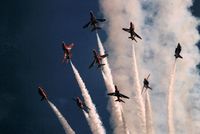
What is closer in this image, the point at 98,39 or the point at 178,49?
the point at 98,39

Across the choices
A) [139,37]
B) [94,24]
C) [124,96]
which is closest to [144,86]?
[124,96]

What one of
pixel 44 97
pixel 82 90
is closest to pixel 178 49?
pixel 82 90

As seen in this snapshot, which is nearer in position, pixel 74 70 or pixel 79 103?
pixel 74 70

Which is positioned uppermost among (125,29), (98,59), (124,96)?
(125,29)

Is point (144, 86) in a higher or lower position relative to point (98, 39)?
lower

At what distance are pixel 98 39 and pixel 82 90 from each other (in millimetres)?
21242

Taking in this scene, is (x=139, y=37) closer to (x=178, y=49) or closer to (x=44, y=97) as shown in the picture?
(x=178, y=49)

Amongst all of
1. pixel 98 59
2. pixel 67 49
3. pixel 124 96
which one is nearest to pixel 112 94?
pixel 124 96

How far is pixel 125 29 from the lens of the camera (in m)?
165

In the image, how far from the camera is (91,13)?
16312cm

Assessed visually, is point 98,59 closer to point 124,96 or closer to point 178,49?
point 124,96

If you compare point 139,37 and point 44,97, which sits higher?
point 139,37

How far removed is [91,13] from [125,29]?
15494mm

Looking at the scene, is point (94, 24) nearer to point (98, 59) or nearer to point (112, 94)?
point (98, 59)
